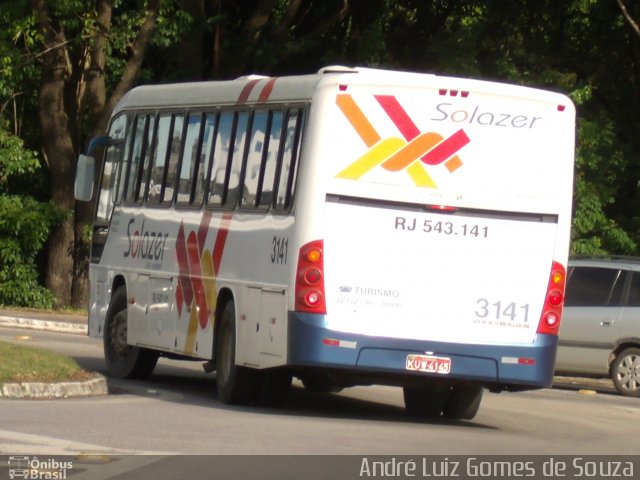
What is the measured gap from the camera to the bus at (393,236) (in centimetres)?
1431

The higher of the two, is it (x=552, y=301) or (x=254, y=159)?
(x=254, y=159)

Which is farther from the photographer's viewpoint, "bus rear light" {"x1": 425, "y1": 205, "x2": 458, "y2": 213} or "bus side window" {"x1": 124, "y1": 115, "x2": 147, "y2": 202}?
"bus side window" {"x1": 124, "y1": 115, "x2": 147, "y2": 202}

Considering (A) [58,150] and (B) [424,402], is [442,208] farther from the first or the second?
(A) [58,150]

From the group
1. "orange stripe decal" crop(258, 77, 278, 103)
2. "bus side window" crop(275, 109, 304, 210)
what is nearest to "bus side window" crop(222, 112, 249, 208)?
"orange stripe decal" crop(258, 77, 278, 103)

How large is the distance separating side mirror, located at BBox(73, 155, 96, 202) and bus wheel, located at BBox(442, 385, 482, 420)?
536cm

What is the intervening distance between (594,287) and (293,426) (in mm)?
9673

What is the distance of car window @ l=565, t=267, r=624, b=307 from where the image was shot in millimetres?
22328

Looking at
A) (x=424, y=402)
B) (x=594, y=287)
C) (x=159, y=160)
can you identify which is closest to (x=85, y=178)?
(x=159, y=160)

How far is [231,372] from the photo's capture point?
613 inches

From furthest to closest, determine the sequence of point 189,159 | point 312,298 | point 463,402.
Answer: point 189,159, point 463,402, point 312,298

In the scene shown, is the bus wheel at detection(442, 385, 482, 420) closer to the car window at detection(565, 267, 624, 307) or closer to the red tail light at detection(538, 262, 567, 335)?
the red tail light at detection(538, 262, 567, 335)

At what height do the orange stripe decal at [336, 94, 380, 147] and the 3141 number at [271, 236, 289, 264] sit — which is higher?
the orange stripe decal at [336, 94, 380, 147]

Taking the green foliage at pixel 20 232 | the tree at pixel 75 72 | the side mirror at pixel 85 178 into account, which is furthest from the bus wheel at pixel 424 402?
the green foliage at pixel 20 232

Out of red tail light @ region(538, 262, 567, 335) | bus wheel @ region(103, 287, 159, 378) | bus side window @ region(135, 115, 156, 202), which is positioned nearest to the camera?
red tail light @ region(538, 262, 567, 335)
